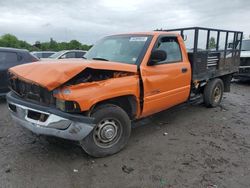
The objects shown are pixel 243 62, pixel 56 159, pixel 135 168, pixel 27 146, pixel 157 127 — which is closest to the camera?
pixel 135 168

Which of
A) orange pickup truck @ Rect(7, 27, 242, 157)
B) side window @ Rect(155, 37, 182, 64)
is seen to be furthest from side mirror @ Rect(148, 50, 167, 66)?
side window @ Rect(155, 37, 182, 64)

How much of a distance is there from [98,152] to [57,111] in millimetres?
928

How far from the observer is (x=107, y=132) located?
3.65m

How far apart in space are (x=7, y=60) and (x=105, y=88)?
506 centimetres

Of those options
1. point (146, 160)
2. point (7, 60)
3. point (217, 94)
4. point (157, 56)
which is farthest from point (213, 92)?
point (7, 60)

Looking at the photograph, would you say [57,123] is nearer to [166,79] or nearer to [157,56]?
[157,56]

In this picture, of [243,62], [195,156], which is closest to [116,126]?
[195,156]

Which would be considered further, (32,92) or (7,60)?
(7,60)

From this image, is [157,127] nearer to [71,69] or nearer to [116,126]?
[116,126]

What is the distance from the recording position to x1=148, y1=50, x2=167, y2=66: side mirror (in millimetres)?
4039

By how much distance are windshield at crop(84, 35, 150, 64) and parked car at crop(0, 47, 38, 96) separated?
3371 mm

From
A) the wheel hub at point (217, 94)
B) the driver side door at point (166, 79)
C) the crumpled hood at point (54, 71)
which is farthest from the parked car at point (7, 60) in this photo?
the wheel hub at point (217, 94)

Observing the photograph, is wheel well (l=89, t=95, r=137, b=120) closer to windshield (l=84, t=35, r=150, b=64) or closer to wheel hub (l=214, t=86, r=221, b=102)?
windshield (l=84, t=35, r=150, b=64)

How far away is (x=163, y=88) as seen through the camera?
4477mm
